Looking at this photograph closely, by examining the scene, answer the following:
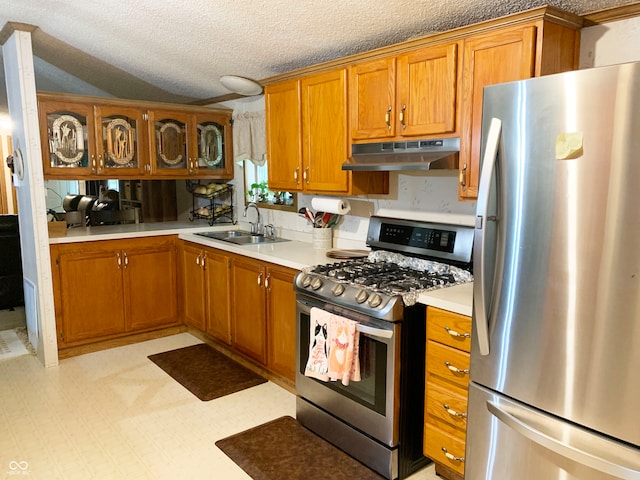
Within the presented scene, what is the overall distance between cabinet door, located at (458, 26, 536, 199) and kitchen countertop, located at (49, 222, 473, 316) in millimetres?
501

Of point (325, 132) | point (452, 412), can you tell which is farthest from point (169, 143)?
point (452, 412)

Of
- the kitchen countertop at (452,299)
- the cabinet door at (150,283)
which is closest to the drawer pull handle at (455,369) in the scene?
the kitchen countertop at (452,299)

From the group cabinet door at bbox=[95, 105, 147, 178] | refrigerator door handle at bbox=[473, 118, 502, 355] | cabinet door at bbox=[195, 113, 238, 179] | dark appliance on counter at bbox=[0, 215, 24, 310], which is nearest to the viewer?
refrigerator door handle at bbox=[473, 118, 502, 355]

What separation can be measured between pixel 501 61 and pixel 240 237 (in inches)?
106

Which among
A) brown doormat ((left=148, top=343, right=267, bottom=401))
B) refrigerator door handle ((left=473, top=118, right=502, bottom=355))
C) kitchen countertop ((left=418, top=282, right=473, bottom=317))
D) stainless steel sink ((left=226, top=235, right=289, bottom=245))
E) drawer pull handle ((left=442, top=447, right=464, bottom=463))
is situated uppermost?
refrigerator door handle ((left=473, top=118, right=502, bottom=355))

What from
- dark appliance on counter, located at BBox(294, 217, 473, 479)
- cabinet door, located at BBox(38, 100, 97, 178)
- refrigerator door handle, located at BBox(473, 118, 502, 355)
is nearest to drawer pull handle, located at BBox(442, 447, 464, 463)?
dark appliance on counter, located at BBox(294, 217, 473, 479)

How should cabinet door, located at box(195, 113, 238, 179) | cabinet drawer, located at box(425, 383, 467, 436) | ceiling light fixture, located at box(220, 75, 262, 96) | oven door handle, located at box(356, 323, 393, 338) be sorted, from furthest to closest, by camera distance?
1. cabinet door, located at box(195, 113, 238, 179)
2. ceiling light fixture, located at box(220, 75, 262, 96)
3. oven door handle, located at box(356, 323, 393, 338)
4. cabinet drawer, located at box(425, 383, 467, 436)

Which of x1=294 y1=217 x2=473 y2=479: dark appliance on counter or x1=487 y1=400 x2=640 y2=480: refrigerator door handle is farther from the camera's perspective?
x1=294 y1=217 x2=473 y2=479: dark appliance on counter

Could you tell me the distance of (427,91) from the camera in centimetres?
250

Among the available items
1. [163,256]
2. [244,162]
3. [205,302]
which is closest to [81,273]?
[163,256]

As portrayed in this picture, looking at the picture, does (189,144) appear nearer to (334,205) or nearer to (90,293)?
(90,293)

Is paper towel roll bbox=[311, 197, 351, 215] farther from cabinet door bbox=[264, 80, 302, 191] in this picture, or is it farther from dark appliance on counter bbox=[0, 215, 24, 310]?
dark appliance on counter bbox=[0, 215, 24, 310]

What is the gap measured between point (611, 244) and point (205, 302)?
3248 millimetres

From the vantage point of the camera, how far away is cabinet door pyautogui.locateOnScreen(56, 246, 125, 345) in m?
3.92
